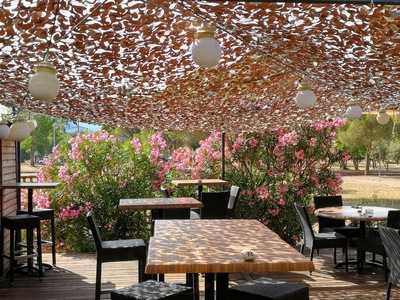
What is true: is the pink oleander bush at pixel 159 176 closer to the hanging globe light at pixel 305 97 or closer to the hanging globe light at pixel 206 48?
the hanging globe light at pixel 305 97

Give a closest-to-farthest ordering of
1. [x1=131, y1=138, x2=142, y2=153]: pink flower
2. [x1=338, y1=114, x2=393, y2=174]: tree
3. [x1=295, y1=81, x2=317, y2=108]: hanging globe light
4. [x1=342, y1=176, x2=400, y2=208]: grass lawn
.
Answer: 1. [x1=295, y1=81, x2=317, y2=108]: hanging globe light
2. [x1=131, y1=138, x2=142, y2=153]: pink flower
3. [x1=338, y1=114, x2=393, y2=174]: tree
4. [x1=342, y1=176, x2=400, y2=208]: grass lawn

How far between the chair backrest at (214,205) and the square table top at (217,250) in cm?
307

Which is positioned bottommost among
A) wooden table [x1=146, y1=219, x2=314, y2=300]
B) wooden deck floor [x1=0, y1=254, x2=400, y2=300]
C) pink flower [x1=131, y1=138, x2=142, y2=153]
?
wooden deck floor [x1=0, y1=254, x2=400, y2=300]

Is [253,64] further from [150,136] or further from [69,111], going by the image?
[150,136]

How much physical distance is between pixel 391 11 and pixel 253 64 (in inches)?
85.4

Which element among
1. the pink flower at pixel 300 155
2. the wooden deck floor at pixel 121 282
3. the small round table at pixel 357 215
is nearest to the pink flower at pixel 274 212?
the pink flower at pixel 300 155

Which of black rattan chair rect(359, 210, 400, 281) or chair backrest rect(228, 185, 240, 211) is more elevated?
chair backrest rect(228, 185, 240, 211)

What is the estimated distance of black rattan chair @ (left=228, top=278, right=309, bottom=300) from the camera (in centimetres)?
344

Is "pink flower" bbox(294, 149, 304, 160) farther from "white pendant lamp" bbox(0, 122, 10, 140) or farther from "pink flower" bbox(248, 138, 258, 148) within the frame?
"white pendant lamp" bbox(0, 122, 10, 140)

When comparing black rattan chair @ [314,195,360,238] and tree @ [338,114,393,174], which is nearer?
black rattan chair @ [314,195,360,238]

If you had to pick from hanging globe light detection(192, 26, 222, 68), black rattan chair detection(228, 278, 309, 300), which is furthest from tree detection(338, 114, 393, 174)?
hanging globe light detection(192, 26, 222, 68)

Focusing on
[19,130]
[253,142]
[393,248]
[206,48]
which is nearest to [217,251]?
[206,48]

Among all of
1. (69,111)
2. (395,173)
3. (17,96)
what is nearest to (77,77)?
(17,96)

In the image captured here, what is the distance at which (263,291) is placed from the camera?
11.5 feet
